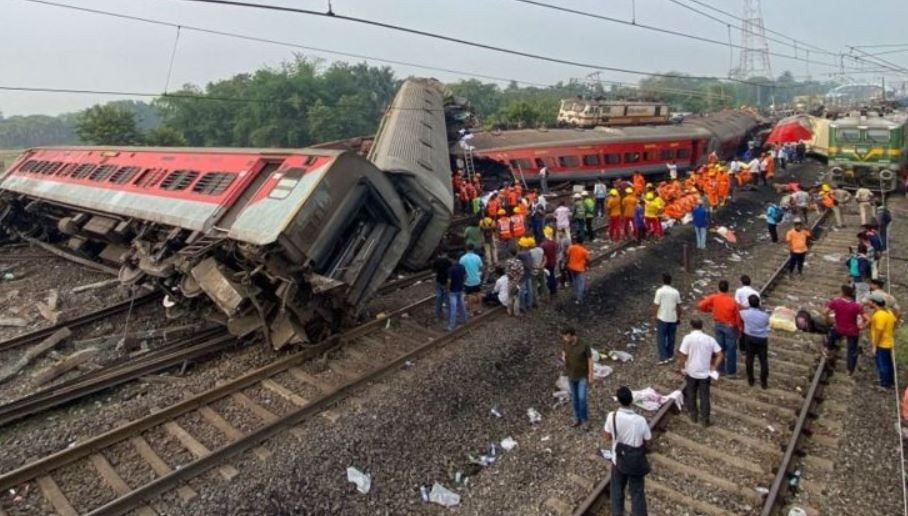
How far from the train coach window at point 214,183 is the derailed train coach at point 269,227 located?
3cm

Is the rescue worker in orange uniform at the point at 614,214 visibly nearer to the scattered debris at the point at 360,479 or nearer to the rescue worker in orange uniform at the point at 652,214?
the rescue worker in orange uniform at the point at 652,214

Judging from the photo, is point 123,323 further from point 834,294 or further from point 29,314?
point 834,294

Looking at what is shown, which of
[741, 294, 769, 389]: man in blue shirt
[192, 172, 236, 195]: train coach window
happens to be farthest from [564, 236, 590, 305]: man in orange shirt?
[192, 172, 236, 195]: train coach window

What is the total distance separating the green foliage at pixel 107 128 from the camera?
150ft

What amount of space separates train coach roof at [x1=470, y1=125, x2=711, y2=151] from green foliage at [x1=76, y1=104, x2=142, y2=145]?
3569 centimetres

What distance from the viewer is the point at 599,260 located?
1319 centimetres

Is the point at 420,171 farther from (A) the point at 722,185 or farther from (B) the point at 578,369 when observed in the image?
(A) the point at 722,185

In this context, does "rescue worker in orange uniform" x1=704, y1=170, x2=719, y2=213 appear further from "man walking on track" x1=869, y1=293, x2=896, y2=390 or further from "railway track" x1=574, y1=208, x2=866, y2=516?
"man walking on track" x1=869, y1=293, x2=896, y2=390

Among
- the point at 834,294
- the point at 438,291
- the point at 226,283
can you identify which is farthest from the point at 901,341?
the point at 226,283

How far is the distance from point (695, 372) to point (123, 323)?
9630 millimetres

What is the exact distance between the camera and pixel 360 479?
237 inches

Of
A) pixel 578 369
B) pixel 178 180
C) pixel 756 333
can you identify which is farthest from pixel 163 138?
pixel 756 333

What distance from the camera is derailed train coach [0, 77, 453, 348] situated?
25.8 ft

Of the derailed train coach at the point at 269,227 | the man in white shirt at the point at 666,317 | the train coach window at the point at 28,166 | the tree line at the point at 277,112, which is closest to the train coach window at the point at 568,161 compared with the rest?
the derailed train coach at the point at 269,227
